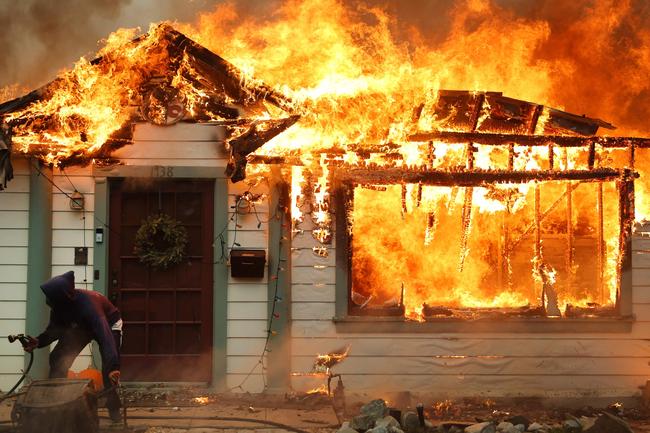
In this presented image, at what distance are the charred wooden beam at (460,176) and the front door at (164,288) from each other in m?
1.97

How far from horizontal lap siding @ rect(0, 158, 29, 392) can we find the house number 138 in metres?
1.59

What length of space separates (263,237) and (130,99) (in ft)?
8.14

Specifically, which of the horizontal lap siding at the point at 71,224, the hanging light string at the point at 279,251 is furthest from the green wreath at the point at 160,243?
the horizontal lap siding at the point at 71,224

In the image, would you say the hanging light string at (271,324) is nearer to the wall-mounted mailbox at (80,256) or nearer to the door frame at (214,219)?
the door frame at (214,219)

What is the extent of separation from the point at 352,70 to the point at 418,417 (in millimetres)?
4721

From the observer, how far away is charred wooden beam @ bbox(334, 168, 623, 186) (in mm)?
8930

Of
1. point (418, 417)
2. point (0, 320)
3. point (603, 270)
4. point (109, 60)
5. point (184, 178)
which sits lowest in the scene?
point (418, 417)

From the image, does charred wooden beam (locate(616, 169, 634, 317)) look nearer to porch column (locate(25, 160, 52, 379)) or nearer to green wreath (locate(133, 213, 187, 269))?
green wreath (locate(133, 213, 187, 269))

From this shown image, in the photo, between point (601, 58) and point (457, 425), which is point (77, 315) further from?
point (601, 58)

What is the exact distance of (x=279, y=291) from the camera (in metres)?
8.90

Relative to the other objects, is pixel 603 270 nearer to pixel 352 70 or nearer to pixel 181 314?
pixel 352 70

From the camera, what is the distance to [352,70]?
375 inches

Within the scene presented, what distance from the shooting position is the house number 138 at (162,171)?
898 centimetres

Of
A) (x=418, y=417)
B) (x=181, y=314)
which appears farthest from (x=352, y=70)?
(x=418, y=417)
